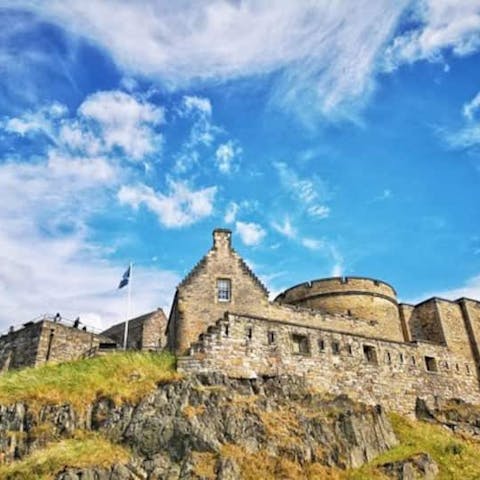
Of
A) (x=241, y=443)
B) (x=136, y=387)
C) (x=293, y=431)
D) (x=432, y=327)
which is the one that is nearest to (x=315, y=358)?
(x=293, y=431)

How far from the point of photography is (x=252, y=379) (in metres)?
25.7

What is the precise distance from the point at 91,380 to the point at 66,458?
4.48 meters

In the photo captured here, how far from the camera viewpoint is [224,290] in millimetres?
29938

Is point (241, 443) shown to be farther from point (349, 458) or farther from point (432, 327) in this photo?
point (432, 327)

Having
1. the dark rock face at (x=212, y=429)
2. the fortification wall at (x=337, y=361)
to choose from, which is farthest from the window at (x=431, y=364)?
the dark rock face at (x=212, y=429)

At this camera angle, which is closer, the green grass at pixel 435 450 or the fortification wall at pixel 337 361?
the green grass at pixel 435 450

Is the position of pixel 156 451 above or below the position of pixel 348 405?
below

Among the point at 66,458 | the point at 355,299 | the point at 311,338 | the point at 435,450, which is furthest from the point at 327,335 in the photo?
the point at 66,458

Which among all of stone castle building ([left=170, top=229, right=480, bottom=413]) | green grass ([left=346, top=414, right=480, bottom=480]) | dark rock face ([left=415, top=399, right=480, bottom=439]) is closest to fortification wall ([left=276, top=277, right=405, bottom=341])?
stone castle building ([left=170, top=229, right=480, bottom=413])

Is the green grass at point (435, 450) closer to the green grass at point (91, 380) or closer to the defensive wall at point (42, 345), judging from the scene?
the green grass at point (91, 380)

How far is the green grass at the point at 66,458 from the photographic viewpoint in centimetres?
1928

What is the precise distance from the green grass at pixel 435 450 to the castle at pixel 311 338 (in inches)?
85.7

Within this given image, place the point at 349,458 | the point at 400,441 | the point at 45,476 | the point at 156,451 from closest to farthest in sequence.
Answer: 1. the point at 45,476
2. the point at 156,451
3. the point at 349,458
4. the point at 400,441

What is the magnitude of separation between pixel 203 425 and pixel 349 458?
6290mm
